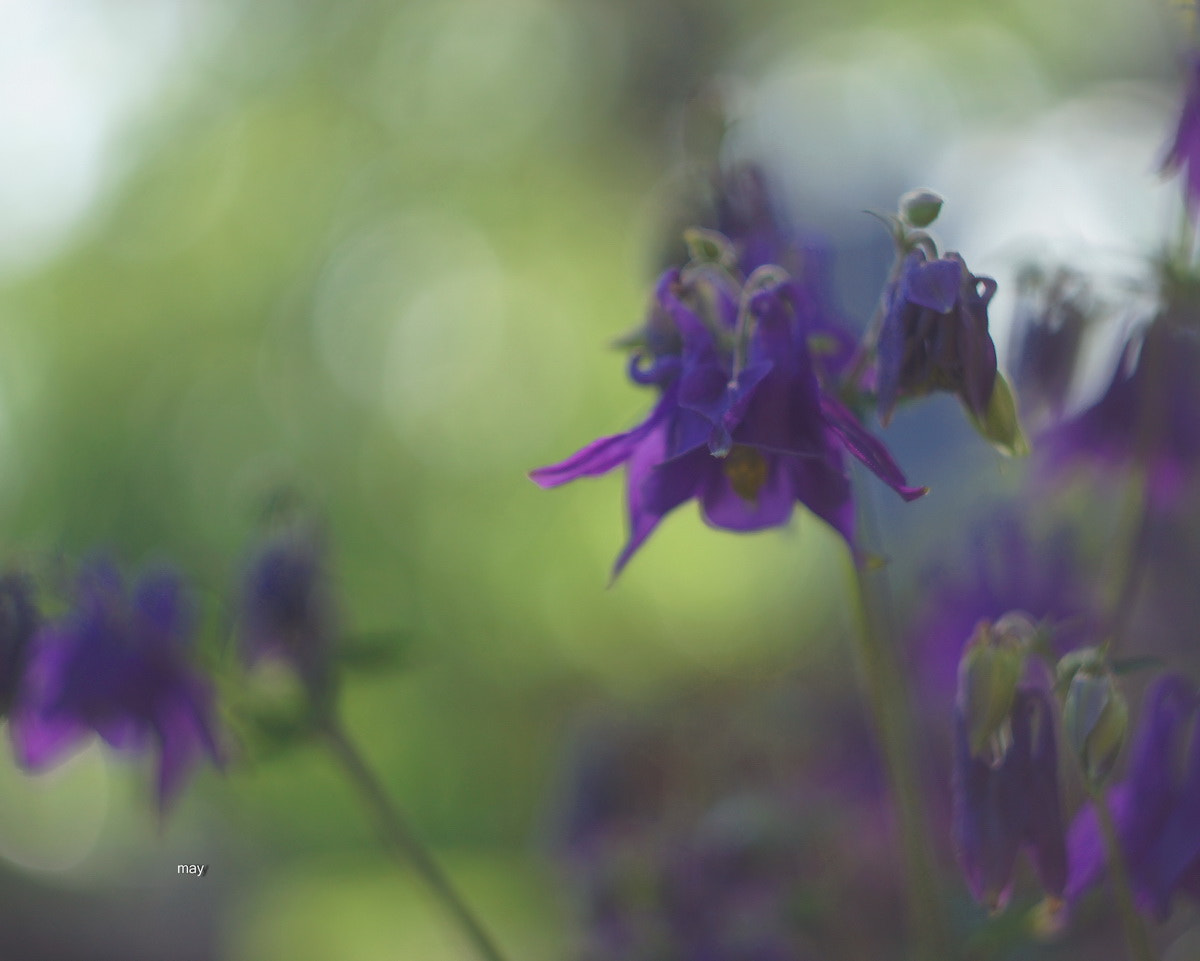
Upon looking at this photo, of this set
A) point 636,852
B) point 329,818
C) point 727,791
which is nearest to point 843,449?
point 636,852

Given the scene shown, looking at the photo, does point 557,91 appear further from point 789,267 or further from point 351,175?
point 789,267

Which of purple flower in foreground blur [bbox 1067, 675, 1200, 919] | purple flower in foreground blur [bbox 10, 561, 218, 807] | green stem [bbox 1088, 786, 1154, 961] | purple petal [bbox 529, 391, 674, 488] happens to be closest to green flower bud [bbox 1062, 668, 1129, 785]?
green stem [bbox 1088, 786, 1154, 961]

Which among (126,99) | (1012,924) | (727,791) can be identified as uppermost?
(126,99)

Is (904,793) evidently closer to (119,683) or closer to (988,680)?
(988,680)

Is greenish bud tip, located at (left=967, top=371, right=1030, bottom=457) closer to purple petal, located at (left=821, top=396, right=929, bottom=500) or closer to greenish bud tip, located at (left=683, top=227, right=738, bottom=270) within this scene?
purple petal, located at (left=821, top=396, right=929, bottom=500)

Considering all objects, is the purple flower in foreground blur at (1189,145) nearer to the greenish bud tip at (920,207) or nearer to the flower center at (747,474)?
the greenish bud tip at (920,207)

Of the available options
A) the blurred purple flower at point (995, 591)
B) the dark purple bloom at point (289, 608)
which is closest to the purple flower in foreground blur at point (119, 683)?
the dark purple bloom at point (289, 608)
